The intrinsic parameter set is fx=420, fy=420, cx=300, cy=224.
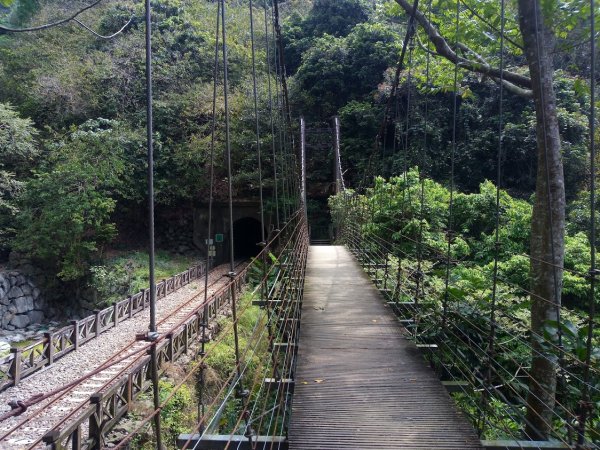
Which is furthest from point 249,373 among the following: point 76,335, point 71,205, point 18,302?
point 18,302

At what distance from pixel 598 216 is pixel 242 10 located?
59.1 ft

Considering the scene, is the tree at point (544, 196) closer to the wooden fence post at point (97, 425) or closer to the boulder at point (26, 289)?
the wooden fence post at point (97, 425)

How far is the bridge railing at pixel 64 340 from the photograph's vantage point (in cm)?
564

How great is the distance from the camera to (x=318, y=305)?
3.55m

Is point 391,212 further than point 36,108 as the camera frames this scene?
No

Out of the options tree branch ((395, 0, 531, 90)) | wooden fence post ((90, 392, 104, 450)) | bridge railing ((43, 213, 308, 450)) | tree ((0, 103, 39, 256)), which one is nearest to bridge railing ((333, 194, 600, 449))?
bridge railing ((43, 213, 308, 450))

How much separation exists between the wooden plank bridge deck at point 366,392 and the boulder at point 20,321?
10.1 metres

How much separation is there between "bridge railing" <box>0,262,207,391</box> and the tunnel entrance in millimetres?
6433

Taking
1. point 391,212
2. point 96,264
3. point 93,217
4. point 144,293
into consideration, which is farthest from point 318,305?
point 96,264

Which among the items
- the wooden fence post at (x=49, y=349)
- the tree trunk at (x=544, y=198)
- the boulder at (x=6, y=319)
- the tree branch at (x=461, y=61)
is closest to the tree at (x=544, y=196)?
the tree trunk at (x=544, y=198)

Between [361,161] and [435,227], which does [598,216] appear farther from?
[361,161]

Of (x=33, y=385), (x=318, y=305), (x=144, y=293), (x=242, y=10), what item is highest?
(x=242, y=10)

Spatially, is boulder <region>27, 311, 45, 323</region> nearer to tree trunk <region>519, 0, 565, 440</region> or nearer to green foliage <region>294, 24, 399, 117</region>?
green foliage <region>294, 24, 399, 117</region>

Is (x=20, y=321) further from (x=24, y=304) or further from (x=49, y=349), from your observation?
(x=49, y=349)
